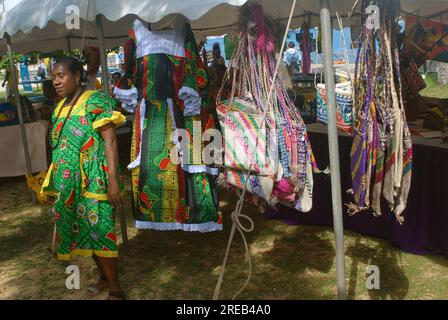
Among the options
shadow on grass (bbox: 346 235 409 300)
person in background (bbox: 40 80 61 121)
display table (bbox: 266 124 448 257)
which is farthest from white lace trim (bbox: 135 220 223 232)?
person in background (bbox: 40 80 61 121)

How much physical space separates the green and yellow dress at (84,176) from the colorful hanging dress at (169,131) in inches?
15.9

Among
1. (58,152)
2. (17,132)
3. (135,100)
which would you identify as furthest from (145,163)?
(17,132)

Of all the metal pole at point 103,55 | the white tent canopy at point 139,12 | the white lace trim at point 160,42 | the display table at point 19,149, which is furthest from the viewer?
the display table at point 19,149

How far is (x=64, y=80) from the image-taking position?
9.08ft

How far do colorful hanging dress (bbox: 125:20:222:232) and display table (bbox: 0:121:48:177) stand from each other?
357 centimetres

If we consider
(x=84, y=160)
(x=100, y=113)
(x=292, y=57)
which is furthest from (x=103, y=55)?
(x=292, y=57)

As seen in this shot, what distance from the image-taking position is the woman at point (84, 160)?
2.75 meters

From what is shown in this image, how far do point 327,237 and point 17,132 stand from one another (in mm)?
4467

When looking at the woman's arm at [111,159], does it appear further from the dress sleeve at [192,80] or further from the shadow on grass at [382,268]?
the shadow on grass at [382,268]

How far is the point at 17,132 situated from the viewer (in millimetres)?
6250

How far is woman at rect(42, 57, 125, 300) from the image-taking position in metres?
2.75

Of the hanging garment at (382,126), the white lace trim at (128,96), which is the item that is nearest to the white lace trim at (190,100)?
the white lace trim at (128,96)

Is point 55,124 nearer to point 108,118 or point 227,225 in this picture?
point 108,118
